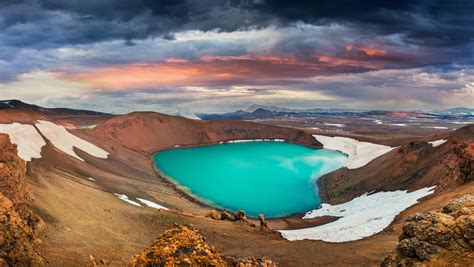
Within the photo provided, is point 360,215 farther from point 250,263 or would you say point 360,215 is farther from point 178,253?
point 178,253

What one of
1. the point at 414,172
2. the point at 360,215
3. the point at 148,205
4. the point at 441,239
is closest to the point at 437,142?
the point at 414,172

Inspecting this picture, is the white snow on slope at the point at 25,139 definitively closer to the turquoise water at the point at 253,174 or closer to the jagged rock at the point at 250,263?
the turquoise water at the point at 253,174

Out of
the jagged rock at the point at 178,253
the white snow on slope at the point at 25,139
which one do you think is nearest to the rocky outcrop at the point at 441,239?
the jagged rock at the point at 178,253

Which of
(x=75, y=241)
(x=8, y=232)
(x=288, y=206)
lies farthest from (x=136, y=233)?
(x=288, y=206)

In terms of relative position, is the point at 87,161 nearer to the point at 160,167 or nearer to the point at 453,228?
the point at 160,167

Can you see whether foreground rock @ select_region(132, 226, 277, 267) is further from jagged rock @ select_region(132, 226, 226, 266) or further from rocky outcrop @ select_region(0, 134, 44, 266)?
rocky outcrop @ select_region(0, 134, 44, 266)

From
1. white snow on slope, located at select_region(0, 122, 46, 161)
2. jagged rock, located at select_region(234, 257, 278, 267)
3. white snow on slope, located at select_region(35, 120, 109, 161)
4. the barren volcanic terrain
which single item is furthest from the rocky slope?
white snow on slope, located at select_region(35, 120, 109, 161)
